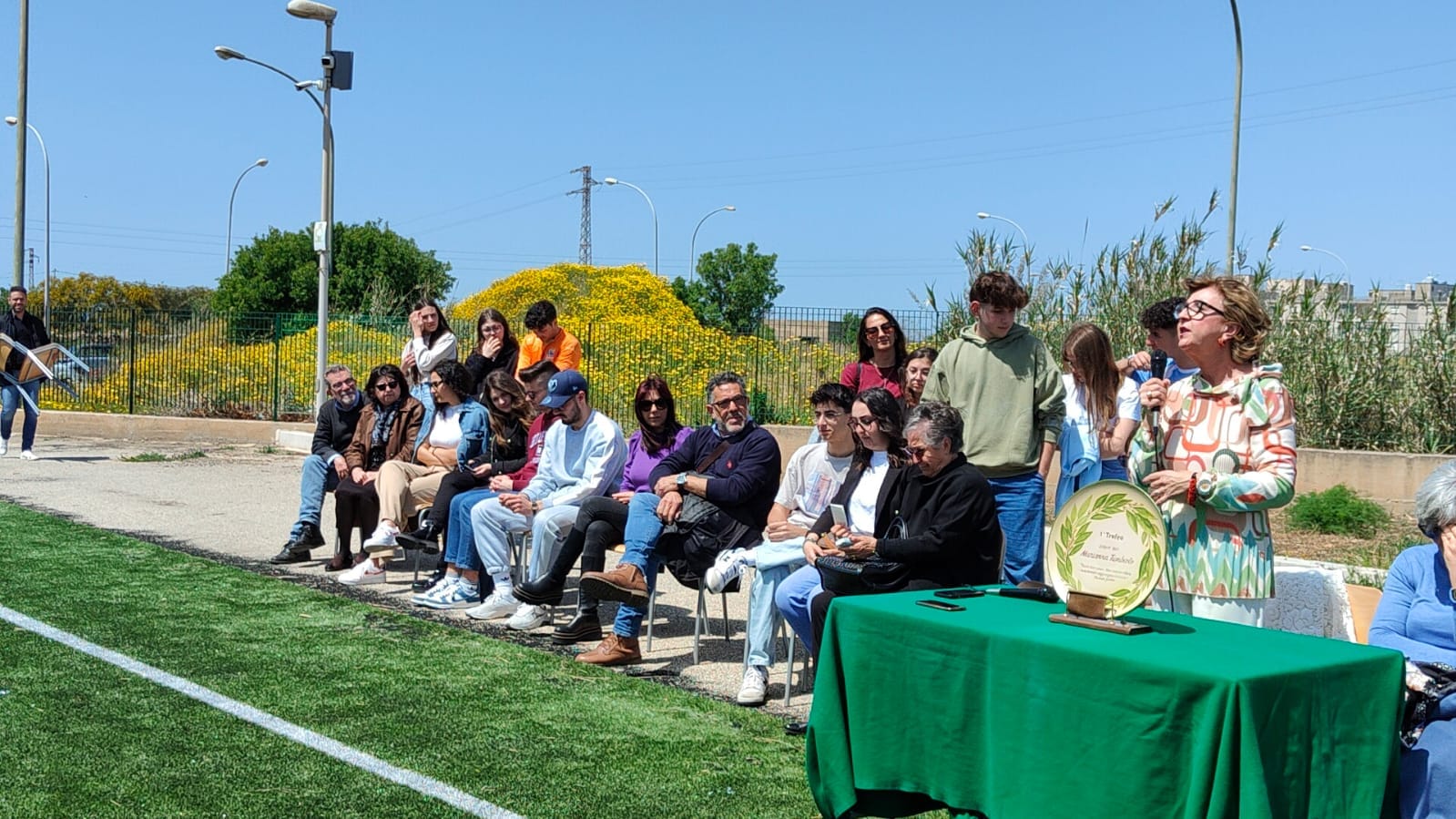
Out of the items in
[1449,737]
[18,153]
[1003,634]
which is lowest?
[1449,737]

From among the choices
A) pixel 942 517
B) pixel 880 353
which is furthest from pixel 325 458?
pixel 942 517

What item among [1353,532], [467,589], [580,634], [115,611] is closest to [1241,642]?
[580,634]

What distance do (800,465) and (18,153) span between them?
1781cm

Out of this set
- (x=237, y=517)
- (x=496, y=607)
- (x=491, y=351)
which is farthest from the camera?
(x=237, y=517)

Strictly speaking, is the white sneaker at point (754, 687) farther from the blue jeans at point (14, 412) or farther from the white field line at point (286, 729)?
the blue jeans at point (14, 412)

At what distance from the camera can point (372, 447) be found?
942 centimetres

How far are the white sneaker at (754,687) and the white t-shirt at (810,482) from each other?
84 cm

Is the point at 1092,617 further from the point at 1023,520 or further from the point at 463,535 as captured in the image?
the point at 463,535

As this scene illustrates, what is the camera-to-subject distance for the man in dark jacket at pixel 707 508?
681 cm

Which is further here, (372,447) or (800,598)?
(372,447)

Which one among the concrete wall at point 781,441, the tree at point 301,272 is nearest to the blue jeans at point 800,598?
the concrete wall at point 781,441

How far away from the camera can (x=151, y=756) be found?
197 inches

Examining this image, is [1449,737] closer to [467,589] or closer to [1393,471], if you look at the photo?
[467,589]

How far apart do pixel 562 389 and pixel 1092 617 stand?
4722 mm
